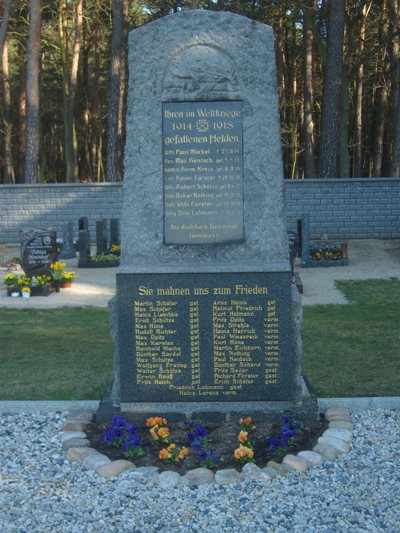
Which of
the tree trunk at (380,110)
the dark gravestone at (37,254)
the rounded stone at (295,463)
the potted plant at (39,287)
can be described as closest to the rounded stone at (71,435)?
the rounded stone at (295,463)

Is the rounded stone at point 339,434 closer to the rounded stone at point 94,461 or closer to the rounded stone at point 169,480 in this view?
the rounded stone at point 169,480

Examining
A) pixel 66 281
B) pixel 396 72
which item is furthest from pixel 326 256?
pixel 396 72

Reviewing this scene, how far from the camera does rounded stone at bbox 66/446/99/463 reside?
5859 millimetres

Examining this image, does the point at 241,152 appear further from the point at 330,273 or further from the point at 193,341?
the point at 330,273

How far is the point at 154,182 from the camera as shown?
646cm

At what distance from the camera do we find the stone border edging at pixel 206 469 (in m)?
5.40

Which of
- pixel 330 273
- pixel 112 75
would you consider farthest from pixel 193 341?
→ pixel 112 75

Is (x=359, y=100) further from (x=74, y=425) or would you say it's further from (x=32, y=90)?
(x=74, y=425)

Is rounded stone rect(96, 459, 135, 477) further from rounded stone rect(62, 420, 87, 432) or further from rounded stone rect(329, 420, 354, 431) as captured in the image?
rounded stone rect(329, 420, 354, 431)

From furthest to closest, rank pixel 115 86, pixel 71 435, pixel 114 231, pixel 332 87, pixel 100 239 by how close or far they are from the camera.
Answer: pixel 115 86 < pixel 332 87 < pixel 114 231 < pixel 100 239 < pixel 71 435

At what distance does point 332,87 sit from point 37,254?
12870 millimetres

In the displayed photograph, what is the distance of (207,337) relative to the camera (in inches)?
255

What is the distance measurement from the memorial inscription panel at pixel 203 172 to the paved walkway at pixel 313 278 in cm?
694

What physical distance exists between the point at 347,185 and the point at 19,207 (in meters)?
10.8
